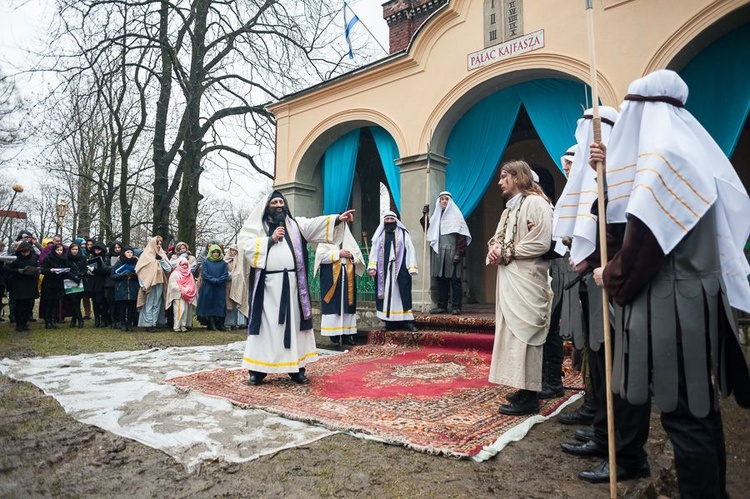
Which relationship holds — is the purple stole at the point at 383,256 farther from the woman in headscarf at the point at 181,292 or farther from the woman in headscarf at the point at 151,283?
the woman in headscarf at the point at 151,283

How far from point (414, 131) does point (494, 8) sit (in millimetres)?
2245

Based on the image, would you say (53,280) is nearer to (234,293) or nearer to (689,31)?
(234,293)

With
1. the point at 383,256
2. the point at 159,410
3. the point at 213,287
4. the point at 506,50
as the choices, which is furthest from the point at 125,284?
the point at 506,50

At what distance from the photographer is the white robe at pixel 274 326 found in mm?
4527

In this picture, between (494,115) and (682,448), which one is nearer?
(682,448)

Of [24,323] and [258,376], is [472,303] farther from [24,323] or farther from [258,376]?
[24,323]

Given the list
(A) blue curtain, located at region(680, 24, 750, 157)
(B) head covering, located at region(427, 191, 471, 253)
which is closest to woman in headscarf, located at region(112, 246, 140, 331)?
(B) head covering, located at region(427, 191, 471, 253)

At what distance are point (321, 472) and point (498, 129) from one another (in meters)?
6.72

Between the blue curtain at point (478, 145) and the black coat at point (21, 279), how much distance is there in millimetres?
7448

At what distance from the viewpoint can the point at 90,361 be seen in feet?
18.9

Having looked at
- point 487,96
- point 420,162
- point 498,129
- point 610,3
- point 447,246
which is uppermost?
point 610,3

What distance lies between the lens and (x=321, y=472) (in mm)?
2498

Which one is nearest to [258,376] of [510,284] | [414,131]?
[510,284]

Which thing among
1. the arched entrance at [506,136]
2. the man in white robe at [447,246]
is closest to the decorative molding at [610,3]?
the arched entrance at [506,136]
